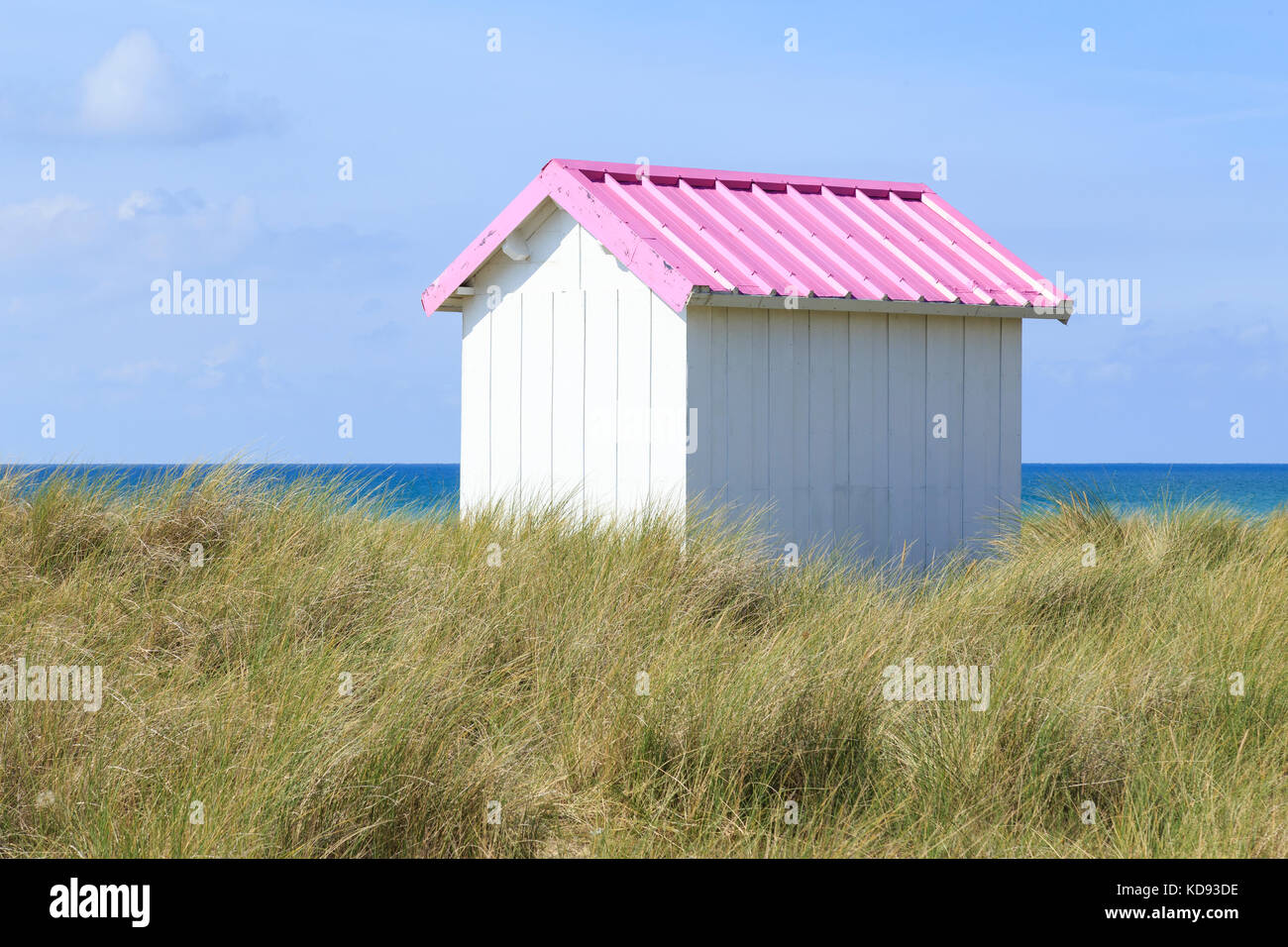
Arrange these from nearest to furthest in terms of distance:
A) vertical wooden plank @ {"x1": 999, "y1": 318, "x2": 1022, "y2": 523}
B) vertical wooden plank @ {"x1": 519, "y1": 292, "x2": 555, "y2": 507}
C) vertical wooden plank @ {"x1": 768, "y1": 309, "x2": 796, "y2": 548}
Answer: vertical wooden plank @ {"x1": 768, "y1": 309, "x2": 796, "y2": 548} → vertical wooden plank @ {"x1": 519, "y1": 292, "x2": 555, "y2": 507} → vertical wooden plank @ {"x1": 999, "y1": 318, "x2": 1022, "y2": 523}

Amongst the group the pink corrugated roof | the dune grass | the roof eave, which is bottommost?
the dune grass

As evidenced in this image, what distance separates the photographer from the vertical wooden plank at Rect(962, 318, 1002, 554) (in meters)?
11.0

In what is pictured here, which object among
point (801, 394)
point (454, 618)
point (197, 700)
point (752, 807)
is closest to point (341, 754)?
point (197, 700)

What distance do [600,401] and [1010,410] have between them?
3939 millimetres

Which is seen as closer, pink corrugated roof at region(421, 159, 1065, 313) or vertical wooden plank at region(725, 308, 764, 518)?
vertical wooden plank at region(725, 308, 764, 518)

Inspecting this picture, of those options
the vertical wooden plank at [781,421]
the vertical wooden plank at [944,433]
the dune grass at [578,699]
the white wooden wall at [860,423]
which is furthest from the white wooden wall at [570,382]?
the vertical wooden plank at [944,433]

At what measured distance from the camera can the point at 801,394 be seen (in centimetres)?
998

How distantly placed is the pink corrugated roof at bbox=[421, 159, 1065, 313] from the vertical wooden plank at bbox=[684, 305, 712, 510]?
0.87ft

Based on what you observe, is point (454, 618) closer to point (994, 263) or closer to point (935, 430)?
point (935, 430)

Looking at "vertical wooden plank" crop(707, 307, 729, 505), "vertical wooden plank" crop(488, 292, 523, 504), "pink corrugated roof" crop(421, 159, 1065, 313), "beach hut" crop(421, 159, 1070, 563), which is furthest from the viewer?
"vertical wooden plank" crop(488, 292, 523, 504)

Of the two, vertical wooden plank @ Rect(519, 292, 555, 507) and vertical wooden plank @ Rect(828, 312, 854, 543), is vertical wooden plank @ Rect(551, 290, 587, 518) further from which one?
vertical wooden plank @ Rect(828, 312, 854, 543)

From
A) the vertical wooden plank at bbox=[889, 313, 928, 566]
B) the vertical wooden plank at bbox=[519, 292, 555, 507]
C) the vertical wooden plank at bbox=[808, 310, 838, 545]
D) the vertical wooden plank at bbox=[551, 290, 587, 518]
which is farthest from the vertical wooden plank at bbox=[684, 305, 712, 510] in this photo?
the vertical wooden plank at bbox=[889, 313, 928, 566]

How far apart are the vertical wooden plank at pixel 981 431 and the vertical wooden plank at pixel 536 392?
372cm

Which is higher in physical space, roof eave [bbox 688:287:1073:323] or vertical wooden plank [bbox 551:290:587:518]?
roof eave [bbox 688:287:1073:323]
